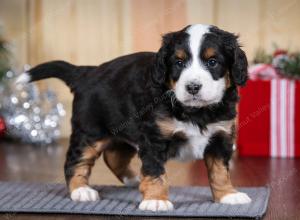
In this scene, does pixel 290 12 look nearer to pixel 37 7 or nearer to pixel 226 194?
pixel 37 7

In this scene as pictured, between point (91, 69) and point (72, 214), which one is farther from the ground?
point (91, 69)

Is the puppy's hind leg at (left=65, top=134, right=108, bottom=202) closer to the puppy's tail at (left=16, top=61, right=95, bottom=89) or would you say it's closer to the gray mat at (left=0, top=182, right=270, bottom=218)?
the gray mat at (left=0, top=182, right=270, bottom=218)

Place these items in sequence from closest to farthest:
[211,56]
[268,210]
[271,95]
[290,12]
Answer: [211,56]
[268,210]
[271,95]
[290,12]

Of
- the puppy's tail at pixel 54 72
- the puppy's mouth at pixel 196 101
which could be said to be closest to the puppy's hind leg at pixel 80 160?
the puppy's tail at pixel 54 72

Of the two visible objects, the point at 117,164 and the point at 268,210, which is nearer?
the point at 268,210

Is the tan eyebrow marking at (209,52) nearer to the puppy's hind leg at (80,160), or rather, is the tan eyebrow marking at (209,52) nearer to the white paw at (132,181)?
the puppy's hind leg at (80,160)

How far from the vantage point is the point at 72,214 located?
2619 millimetres

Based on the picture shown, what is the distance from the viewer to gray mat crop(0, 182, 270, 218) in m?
2.59

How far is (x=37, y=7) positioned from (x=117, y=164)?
254 cm

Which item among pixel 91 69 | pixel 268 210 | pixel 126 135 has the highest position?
pixel 91 69

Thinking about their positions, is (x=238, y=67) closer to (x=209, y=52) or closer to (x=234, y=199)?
(x=209, y=52)

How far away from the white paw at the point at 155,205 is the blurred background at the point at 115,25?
2.58 metres

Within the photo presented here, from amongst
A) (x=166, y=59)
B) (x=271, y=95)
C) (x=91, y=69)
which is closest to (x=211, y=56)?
(x=166, y=59)

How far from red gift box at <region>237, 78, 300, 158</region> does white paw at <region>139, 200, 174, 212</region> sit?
2.03 metres
